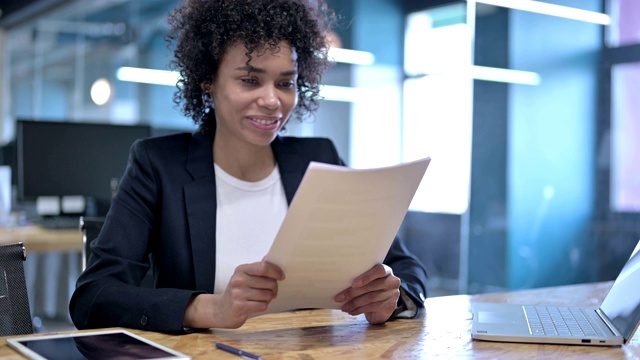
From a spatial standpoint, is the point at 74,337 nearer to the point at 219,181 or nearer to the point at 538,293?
the point at 219,181

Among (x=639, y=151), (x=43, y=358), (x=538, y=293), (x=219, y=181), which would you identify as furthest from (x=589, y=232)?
(x=43, y=358)

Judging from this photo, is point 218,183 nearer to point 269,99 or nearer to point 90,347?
point 269,99

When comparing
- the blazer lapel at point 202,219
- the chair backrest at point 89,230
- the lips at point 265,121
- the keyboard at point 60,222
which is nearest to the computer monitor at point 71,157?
the keyboard at point 60,222

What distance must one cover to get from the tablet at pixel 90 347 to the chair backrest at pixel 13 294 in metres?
0.24

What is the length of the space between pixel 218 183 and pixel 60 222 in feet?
7.81

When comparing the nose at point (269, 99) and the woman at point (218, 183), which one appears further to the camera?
the nose at point (269, 99)

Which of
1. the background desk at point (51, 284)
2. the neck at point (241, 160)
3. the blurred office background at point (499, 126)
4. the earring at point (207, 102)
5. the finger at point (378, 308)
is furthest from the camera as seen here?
the blurred office background at point (499, 126)

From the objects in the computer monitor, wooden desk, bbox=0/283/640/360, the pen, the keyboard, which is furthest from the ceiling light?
the pen

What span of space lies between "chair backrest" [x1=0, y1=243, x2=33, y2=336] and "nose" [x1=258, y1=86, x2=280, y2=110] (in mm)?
604

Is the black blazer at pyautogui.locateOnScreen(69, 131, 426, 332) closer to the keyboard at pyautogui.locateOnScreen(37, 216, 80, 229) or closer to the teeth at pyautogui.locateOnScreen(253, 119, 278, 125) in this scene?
the teeth at pyautogui.locateOnScreen(253, 119, 278, 125)

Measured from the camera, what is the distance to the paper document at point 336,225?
1186 millimetres

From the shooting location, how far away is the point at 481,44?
179 inches

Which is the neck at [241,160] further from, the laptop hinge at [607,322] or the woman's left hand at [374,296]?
the laptop hinge at [607,322]

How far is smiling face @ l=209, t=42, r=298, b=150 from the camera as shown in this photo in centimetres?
177
